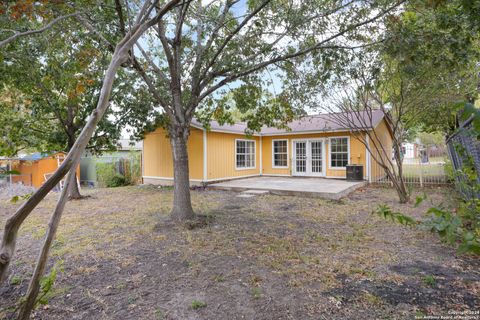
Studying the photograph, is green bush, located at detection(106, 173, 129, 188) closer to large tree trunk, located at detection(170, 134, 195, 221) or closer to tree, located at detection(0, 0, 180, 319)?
large tree trunk, located at detection(170, 134, 195, 221)

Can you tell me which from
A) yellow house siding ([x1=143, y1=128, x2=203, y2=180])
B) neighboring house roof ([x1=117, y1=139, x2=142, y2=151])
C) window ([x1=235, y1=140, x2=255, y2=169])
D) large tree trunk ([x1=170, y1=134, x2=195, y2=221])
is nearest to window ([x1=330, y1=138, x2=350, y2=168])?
window ([x1=235, y1=140, x2=255, y2=169])

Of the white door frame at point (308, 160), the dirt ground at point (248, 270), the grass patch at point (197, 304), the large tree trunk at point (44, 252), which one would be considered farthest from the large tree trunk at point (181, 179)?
the white door frame at point (308, 160)

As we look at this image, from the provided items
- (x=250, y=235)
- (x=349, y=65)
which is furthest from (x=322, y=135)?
(x=250, y=235)

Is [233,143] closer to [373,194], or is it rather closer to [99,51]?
[373,194]

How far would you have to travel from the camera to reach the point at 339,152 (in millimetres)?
12555

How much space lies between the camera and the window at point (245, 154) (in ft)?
44.2

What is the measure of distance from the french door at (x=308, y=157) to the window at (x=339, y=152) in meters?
0.42

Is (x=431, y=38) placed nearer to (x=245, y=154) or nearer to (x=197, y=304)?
(x=197, y=304)

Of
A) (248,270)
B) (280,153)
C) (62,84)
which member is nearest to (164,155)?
(280,153)

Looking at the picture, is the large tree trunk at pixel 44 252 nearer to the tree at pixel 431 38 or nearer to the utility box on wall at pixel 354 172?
the tree at pixel 431 38

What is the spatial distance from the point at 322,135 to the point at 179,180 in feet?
29.7

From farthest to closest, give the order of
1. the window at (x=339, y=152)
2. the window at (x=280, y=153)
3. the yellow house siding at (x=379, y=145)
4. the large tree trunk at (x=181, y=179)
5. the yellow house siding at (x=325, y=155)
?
1. the window at (x=280, y=153)
2. the window at (x=339, y=152)
3. the yellow house siding at (x=325, y=155)
4. the yellow house siding at (x=379, y=145)
5. the large tree trunk at (x=181, y=179)

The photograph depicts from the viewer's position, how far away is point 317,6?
203 inches

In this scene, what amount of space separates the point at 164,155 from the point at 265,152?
17.8 ft
